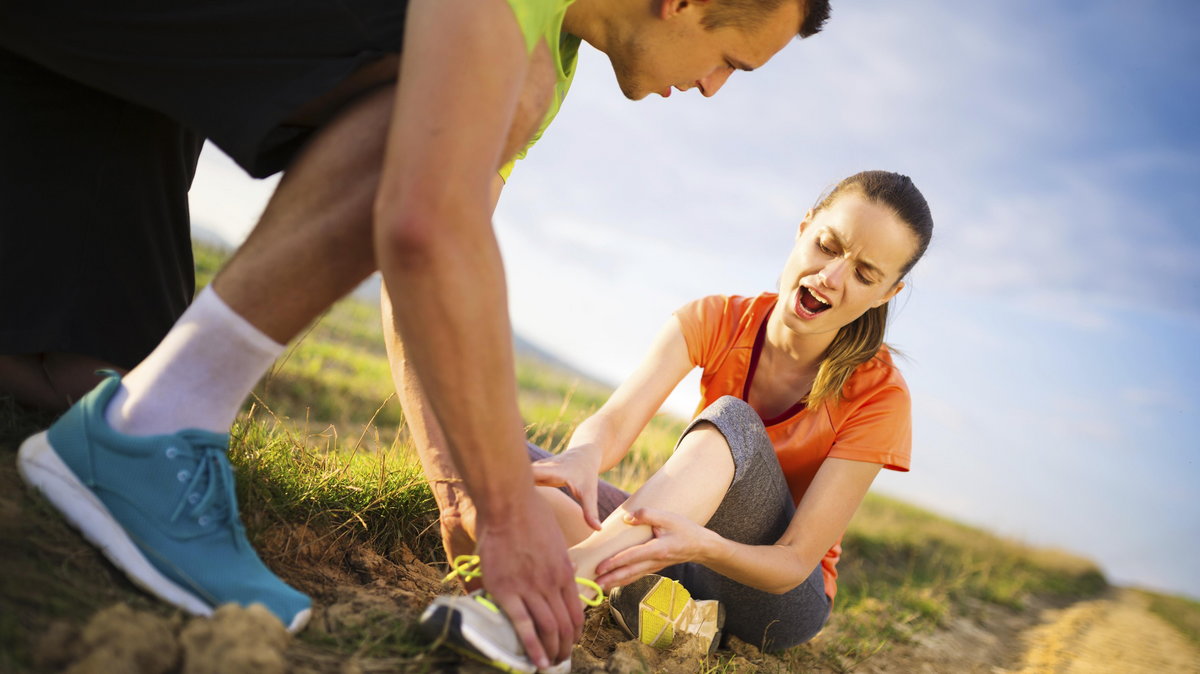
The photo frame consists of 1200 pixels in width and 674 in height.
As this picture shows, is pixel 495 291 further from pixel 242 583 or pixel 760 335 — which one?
pixel 760 335

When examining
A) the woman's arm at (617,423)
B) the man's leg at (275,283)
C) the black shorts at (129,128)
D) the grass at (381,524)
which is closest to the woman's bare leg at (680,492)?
the woman's arm at (617,423)

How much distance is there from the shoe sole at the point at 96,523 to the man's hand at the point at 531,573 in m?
0.39

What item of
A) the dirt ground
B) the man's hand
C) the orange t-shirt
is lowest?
the dirt ground

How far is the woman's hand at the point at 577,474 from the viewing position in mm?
2100

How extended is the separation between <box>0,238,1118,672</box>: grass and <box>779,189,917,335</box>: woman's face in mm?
1056

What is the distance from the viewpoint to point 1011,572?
29.5ft

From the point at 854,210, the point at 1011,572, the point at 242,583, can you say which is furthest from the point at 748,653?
the point at 1011,572

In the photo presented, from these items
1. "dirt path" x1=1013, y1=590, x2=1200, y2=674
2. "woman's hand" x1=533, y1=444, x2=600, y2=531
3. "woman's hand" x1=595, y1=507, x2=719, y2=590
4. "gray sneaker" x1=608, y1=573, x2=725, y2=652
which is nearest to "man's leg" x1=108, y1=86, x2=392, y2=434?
"woman's hand" x1=533, y1=444, x2=600, y2=531

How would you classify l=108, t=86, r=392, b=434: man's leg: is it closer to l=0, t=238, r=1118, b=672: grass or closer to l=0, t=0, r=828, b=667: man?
l=0, t=0, r=828, b=667: man

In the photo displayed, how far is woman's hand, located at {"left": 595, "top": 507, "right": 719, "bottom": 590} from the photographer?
1902 millimetres

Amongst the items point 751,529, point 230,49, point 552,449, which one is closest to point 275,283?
point 230,49

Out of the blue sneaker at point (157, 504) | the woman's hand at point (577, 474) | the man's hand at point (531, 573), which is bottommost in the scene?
the blue sneaker at point (157, 504)

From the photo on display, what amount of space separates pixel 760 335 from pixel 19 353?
217 centimetres

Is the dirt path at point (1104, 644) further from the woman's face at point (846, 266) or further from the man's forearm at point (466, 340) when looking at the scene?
the man's forearm at point (466, 340)
